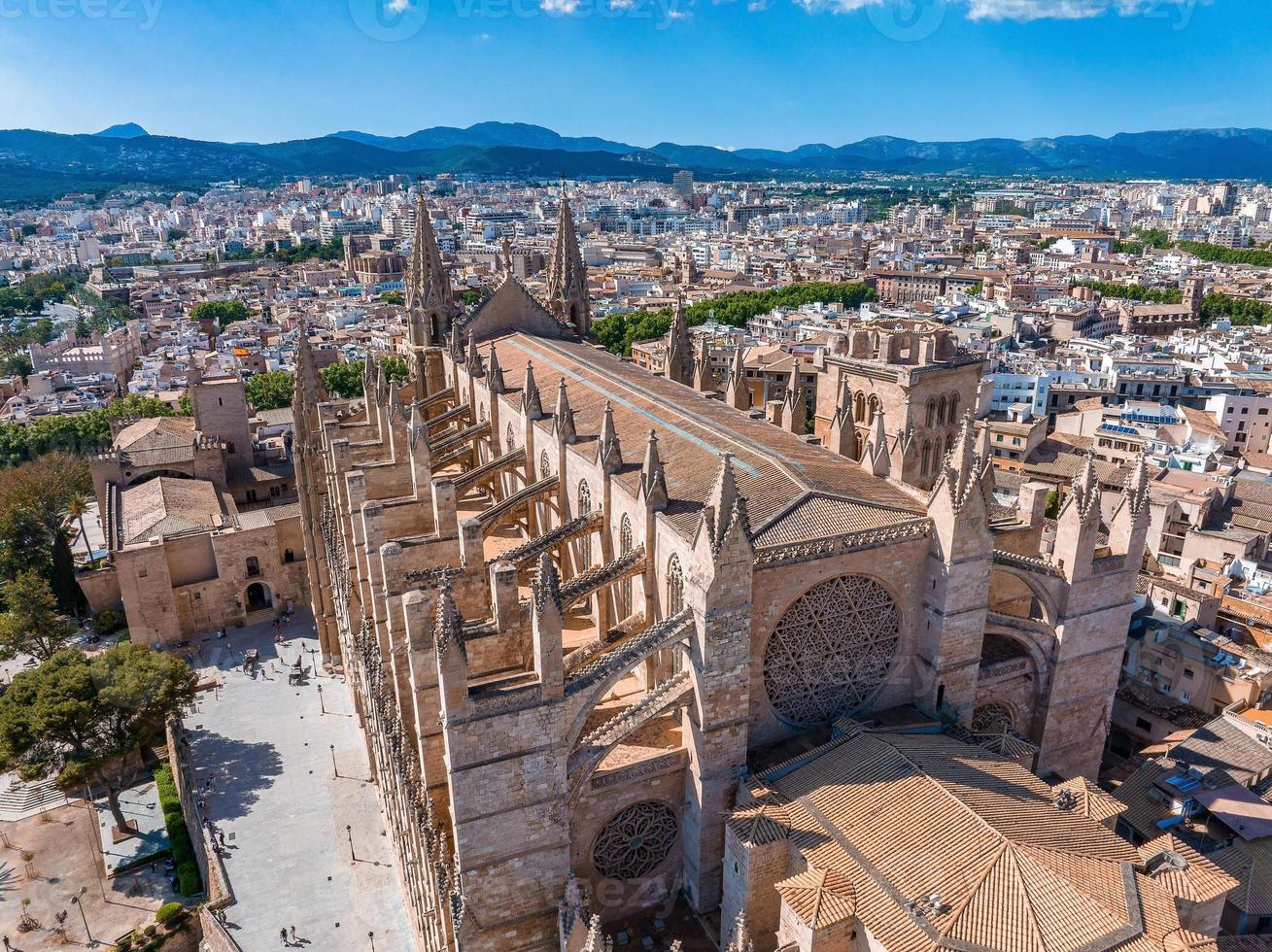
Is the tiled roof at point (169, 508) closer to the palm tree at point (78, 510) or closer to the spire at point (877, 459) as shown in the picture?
the palm tree at point (78, 510)

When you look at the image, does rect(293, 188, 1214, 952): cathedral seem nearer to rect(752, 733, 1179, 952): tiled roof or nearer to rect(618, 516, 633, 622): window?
rect(752, 733, 1179, 952): tiled roof

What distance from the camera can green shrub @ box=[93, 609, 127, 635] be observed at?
151ft

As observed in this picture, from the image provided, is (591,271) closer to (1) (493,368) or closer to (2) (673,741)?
(1) (493,368)

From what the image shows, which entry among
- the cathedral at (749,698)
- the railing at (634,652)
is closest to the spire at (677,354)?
the cathedral at (749,698)

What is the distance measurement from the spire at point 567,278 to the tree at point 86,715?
99.6 ft

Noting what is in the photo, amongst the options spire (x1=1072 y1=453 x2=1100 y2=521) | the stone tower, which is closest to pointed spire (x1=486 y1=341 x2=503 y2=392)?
the stone tower

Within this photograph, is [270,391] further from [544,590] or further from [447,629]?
[544,590]

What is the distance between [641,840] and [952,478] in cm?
1284

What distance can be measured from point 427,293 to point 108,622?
24863 millimetres

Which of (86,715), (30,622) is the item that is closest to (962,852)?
(86,715)

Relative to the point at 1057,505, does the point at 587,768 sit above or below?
above

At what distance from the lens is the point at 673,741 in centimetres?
2364

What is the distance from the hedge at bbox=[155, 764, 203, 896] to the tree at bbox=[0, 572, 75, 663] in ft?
36.3

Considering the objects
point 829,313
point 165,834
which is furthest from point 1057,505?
point 829,313
